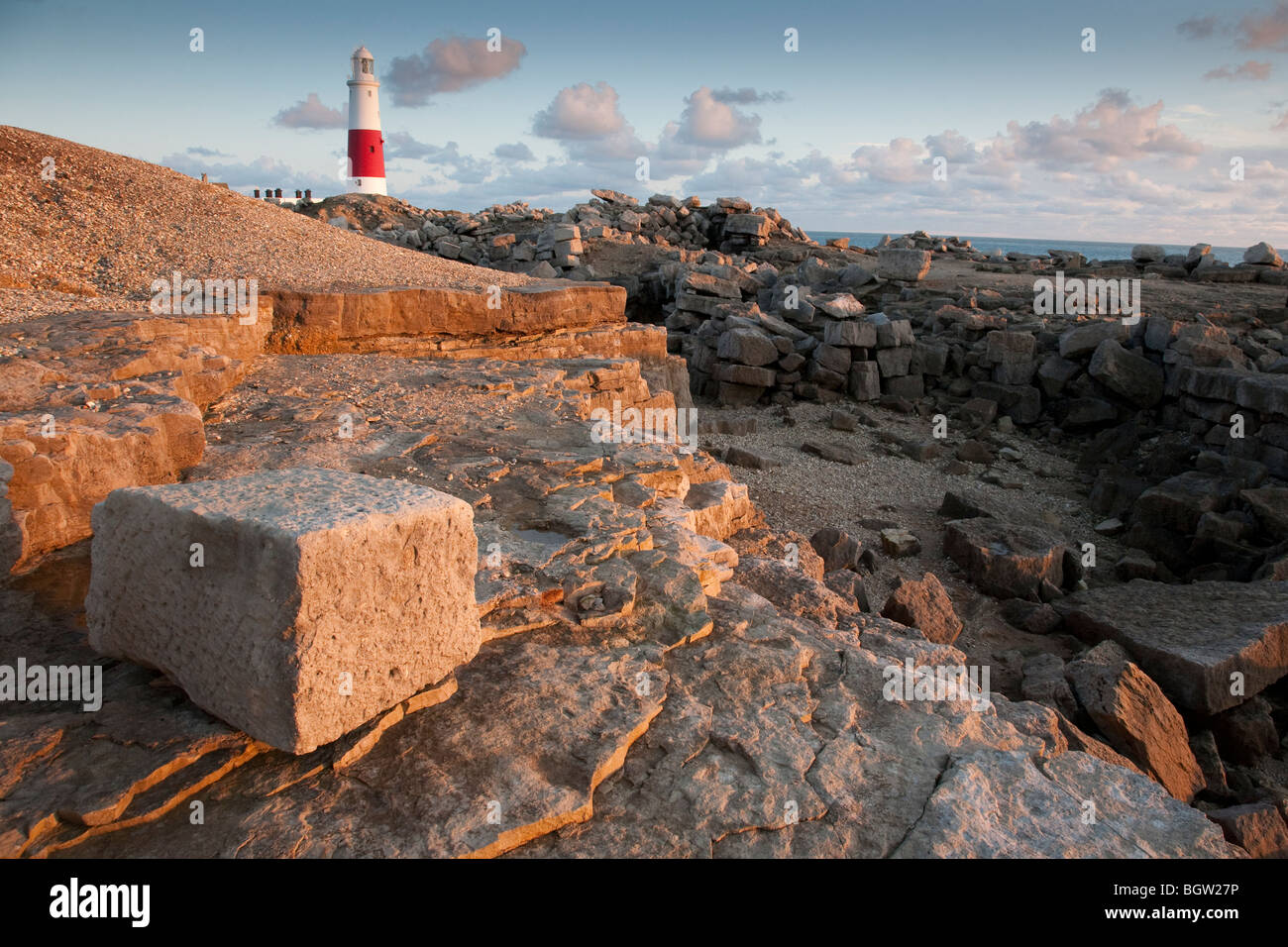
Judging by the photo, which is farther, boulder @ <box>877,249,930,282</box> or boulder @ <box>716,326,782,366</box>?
boulder @ <box>877,249,930,282</box>

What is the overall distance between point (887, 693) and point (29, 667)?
10.2ft

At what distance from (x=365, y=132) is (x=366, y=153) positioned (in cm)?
70

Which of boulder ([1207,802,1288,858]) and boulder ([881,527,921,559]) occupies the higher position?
boulder ([881,527,921,559])

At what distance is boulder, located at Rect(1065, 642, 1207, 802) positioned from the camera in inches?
162

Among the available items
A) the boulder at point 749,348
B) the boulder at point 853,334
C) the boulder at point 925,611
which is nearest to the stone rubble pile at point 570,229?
the boulder at point 749,348

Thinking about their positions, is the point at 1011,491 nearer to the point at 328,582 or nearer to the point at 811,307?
the point at 811,307

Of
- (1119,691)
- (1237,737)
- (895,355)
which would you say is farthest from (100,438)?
(895,355)

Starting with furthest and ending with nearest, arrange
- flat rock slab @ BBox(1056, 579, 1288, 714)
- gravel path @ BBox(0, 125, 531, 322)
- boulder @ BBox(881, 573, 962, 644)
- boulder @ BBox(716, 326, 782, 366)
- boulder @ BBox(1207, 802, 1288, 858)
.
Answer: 1. boulder @ BBox(716, 326, 782, 366)
2. gravel path @ BBox(0, 125, 531, 322)
3. boulder @ BBox(881, 573, 962, 644)
4. flat rock slab @ BBox(1056, 579, 1288, 714)
5. boulder @ BBox(1207, 802, 1288, 858)

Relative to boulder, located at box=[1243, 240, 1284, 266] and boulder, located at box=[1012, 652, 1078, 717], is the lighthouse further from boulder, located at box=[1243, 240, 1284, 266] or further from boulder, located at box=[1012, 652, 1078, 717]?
boulder, located at box=[1012, 652, 1078, 717]

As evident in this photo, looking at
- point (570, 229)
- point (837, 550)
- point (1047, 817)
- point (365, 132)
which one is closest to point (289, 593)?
point (1047, 817)

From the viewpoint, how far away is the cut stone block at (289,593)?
7.66ft

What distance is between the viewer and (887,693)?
131 inches

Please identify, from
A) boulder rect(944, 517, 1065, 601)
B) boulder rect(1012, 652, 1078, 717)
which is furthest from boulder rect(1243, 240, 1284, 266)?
boulder rect(1012, 652, 1078, 717)

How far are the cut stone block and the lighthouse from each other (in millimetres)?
29570
